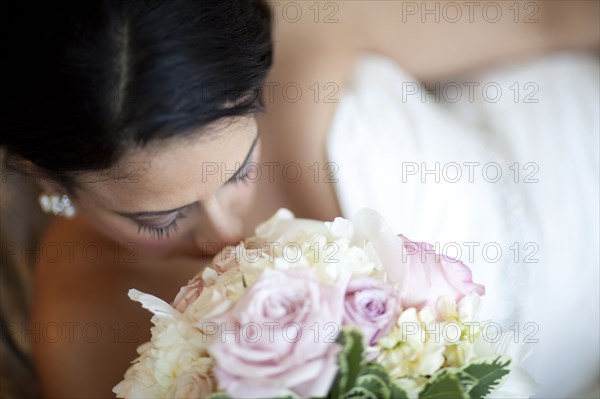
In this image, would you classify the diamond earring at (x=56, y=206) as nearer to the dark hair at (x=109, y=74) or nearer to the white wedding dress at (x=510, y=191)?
the dark hair at (x=109, y=74)

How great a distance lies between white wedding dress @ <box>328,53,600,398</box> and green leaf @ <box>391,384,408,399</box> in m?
0.47

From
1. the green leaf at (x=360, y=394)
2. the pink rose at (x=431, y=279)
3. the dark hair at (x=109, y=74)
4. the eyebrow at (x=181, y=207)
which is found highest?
the dark hair at (x=109, y=74)

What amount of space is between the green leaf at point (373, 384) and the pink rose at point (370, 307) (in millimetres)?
32

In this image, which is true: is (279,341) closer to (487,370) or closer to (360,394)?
(360,394)

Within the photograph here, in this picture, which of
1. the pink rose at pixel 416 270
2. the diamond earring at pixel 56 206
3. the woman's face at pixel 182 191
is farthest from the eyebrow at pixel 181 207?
the diamond earring at pixel 56 206

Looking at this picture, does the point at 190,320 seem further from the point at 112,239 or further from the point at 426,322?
the point at 112,239

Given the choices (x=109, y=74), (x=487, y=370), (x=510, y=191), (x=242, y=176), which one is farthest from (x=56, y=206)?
(x=487, y=370)

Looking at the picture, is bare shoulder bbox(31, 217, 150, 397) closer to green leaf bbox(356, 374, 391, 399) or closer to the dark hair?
the dark hair

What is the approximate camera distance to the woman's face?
0.84m

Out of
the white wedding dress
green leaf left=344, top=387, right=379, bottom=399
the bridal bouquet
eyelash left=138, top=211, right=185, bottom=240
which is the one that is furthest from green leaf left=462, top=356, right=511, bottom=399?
eyelash left=138, top=211, right=185, bottom=240

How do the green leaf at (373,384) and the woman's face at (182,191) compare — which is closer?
the green leaf at (373,384)

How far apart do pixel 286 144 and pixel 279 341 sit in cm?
75

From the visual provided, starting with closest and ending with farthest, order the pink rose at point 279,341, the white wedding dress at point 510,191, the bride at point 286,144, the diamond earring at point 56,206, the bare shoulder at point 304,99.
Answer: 1. the pink rose at point 279,341
2. the bride at point 286,144
3. the white wedding dress at point 510,191
4. the bare shoulder at point 304,99
5. the diamond earring at point 56,206

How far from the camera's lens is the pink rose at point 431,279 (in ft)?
2.13
